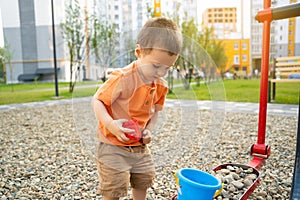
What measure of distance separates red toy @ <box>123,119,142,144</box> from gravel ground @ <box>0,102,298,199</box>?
0.22 metres

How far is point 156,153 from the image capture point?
132 cm

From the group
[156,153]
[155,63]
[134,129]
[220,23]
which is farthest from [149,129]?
[220,23]

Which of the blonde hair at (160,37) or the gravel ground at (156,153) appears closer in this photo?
the blonde hair at (160,37)

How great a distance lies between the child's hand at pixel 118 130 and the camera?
989mm

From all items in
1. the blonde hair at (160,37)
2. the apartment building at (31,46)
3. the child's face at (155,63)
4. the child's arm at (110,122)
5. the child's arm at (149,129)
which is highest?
the apartment building at (31,46)

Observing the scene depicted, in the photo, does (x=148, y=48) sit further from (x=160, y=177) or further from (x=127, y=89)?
(x=160, y=177)

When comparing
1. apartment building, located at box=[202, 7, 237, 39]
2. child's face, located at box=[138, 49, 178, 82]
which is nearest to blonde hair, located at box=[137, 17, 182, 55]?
child's face, located at box=[138, 49, 178, 82]

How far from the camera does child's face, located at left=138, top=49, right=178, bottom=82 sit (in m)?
0.89

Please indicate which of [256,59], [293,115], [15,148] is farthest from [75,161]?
[256,59]

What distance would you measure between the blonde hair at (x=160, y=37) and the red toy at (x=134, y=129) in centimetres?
27

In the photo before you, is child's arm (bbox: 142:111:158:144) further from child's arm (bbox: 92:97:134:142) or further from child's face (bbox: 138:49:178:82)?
child's face (bbox: 138:49:178:82)

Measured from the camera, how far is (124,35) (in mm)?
1100

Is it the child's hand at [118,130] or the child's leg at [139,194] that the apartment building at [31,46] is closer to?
the child's leg at [139,194]

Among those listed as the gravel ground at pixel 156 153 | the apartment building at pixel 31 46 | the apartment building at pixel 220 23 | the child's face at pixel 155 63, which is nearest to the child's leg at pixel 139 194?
the gravel ground at pixel 156 153
